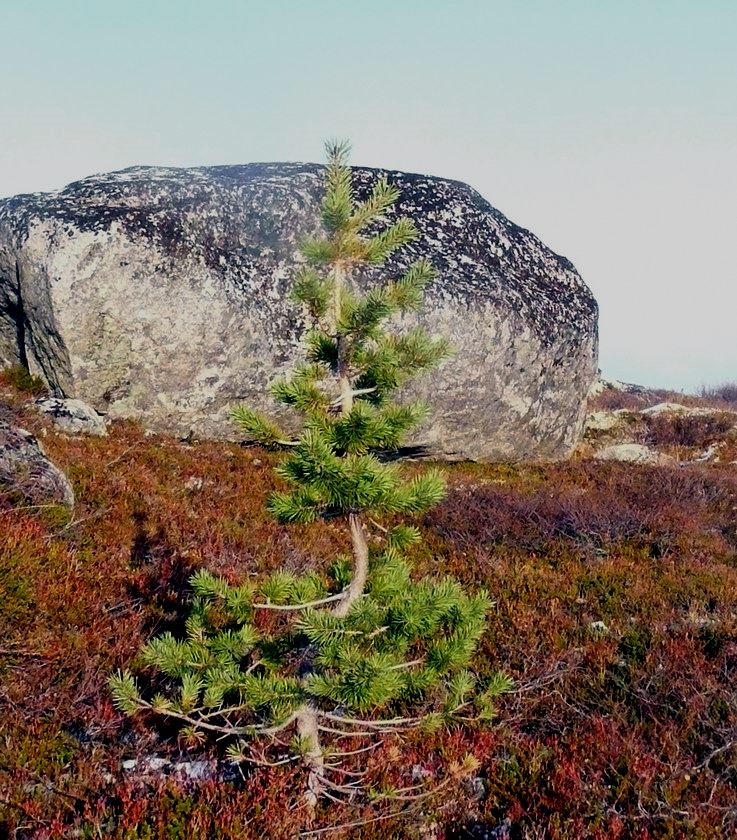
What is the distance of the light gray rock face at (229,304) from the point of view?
11.4 meters

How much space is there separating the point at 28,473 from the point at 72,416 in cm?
364

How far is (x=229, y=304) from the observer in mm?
12023

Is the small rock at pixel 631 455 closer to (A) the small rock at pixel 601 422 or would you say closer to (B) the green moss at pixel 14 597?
(A) the small rock at pixel 601 422

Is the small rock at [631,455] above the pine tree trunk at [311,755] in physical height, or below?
above

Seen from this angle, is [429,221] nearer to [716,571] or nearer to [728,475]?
[728,475]

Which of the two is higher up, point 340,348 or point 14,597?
point 340,348

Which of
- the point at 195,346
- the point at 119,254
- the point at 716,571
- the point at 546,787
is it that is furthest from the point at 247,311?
the point at 546,787

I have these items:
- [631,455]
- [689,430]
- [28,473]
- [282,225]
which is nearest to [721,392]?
[689,430]

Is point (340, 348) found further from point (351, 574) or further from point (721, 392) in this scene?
point (721, 392)

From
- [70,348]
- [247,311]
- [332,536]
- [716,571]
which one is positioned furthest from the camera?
[247,311]

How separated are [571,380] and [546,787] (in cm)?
1105

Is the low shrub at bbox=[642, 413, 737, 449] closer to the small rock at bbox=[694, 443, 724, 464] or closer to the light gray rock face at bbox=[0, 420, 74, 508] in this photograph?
the small rock at bbox=[694, 443, 724, 464]

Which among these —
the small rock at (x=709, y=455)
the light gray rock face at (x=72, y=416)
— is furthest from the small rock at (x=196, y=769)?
the small rock at (x=709, y=455)

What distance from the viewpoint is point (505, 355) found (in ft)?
43.1
